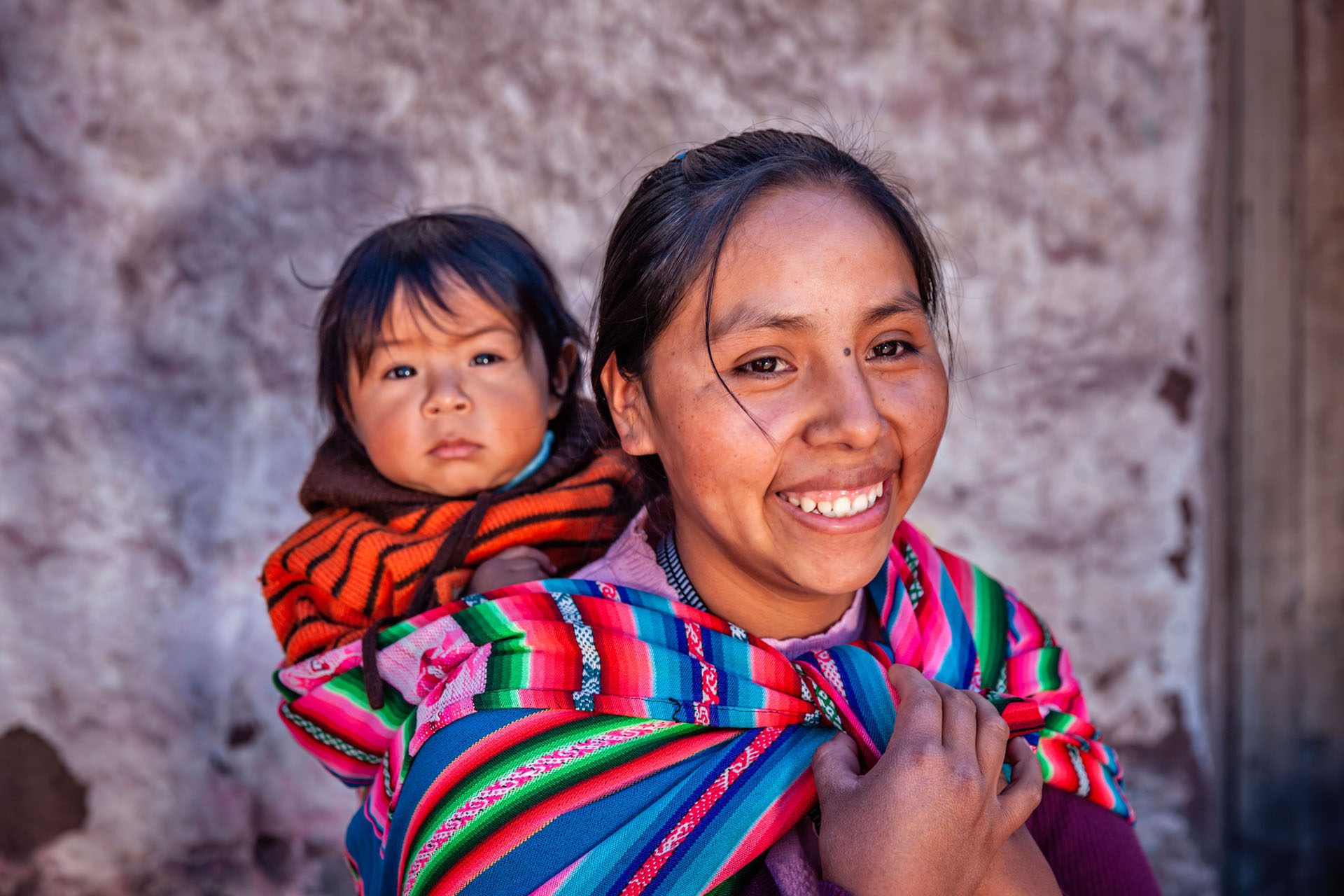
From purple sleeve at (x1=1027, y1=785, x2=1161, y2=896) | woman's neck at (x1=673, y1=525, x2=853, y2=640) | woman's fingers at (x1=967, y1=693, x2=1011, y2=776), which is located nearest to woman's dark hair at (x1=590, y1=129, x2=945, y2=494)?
woman's neck at (x1=673, y1=525, x2=853, y2=640)

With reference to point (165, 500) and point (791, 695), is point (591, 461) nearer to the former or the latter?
point (791, 695)

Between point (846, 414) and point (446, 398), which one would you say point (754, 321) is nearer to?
point (846, 414)

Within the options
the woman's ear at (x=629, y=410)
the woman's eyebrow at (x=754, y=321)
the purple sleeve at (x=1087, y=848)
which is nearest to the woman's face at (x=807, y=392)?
the woman's eyebrow at (x=754, y=321)

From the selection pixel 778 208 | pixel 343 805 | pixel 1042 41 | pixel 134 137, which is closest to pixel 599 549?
pixel 778 208

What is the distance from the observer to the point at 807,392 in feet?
4.69

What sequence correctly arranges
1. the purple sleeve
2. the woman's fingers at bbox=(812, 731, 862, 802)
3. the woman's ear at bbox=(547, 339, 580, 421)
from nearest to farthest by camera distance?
the woman's fingers at bbox=(812, 731, 862, 802) → the purple sleeve → the woman's ear at bbox=(547, 339, 580, 421)

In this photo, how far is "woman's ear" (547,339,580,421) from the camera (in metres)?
2.34

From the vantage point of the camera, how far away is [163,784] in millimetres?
2803

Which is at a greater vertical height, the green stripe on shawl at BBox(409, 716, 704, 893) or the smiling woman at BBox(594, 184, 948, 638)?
the smiling woman at BBox(594, 184, 948, 638)

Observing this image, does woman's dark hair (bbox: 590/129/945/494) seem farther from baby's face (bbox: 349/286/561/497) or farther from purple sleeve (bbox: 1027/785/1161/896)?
purple sleeve (bbox: 1027/785/1161/896)

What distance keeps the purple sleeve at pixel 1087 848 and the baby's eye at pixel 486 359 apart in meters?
1.32

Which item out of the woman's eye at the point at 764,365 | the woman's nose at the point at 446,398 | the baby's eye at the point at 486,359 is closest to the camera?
the woman's eye at the point at 764,365

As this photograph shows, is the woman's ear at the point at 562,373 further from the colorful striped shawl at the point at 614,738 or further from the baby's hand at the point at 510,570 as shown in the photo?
the colorful striped shawl at the point at 614,738

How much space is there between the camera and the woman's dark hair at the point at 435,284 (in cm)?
216
